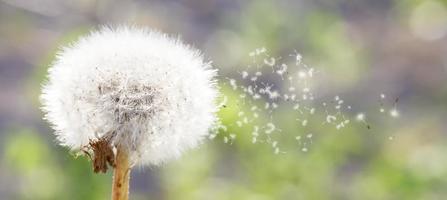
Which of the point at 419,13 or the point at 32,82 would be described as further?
the point at 419,13

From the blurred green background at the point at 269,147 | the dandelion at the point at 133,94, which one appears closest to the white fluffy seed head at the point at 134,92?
the dandelion at the point at 133,94

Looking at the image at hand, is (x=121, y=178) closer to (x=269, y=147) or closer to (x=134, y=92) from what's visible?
(x=134, y=92)

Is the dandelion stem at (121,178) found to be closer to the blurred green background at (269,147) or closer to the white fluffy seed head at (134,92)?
the white fluffy seed head at (134,92)

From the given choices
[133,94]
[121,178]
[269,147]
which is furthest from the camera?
[269,147]

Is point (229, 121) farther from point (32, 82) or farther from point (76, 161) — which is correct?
point (32, 82)

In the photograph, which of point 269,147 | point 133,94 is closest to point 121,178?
point 133,94

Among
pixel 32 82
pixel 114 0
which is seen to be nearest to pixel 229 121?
pixel 32 82

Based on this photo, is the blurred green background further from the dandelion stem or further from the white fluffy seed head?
the dandelion stem
